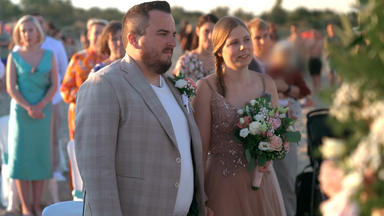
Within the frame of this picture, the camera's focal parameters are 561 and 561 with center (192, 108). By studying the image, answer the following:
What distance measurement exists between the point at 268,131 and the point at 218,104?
41cm

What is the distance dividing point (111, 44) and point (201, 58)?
100 cm

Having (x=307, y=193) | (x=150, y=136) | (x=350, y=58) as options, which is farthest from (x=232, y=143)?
(x=350, y=58)

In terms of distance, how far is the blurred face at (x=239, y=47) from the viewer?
414cm

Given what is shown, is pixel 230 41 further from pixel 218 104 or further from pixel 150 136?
pixel 150 136

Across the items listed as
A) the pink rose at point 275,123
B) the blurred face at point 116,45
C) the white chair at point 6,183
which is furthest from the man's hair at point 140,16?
the white chair at point 6,183

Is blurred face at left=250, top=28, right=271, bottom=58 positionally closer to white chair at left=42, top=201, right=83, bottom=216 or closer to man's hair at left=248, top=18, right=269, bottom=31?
man's hair at left=248, top=18, right=269, bottom=31

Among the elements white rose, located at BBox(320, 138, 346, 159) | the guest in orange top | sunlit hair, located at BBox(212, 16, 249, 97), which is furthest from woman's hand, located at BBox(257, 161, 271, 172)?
the guest in orange top

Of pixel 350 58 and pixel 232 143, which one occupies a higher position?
pixel 350 58

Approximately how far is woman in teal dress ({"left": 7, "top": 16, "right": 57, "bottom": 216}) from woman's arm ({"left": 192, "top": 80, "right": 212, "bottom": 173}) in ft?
12.0

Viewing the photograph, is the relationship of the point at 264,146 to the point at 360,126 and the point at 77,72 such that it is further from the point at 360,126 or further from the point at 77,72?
the point at 77,72

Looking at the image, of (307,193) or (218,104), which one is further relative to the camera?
(307,193)

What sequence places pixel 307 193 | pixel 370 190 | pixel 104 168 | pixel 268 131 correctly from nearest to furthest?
pixel 370 190, pixel 104 168, pixel 268 131, pixel 307 193

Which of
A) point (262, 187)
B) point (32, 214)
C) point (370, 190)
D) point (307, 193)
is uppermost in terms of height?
point (370, 190)

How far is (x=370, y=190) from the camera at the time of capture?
1280mm
